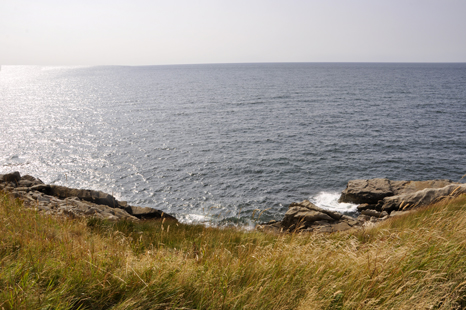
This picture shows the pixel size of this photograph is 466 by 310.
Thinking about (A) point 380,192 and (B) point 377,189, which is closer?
(A) point 380,192

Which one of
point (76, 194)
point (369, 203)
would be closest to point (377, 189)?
point (369, 203)

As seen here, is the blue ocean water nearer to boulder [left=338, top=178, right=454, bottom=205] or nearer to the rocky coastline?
boulder [left=338, top=178, right=454, bottom=205]

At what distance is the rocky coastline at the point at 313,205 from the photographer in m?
15.9

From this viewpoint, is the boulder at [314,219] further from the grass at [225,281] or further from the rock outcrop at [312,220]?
the grass at [225,281]

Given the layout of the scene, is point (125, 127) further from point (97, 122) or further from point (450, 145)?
point (450, 145)

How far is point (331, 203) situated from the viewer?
2433cm

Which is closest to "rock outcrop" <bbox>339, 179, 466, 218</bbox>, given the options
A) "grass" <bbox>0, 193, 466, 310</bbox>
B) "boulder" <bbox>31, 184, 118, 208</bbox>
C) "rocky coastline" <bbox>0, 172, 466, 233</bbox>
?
"rocky coastline" <bbox>0, 172, 466, 233</bbox>

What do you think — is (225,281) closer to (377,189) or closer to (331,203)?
(331,203)

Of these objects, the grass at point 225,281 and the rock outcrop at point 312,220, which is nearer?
the grass at point 225,281

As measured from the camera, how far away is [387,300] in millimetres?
3443

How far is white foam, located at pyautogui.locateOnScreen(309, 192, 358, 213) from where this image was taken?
2322cm

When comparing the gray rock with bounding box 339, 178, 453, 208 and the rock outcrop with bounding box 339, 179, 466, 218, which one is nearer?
the rock outcrop with bounding box 339, 179, 466, 218

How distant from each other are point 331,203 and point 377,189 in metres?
4.27

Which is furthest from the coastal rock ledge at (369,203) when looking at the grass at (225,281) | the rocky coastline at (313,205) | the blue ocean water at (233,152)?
the grass at (225,281)
